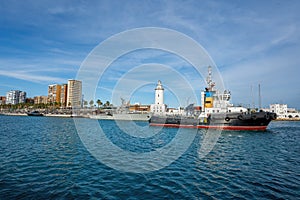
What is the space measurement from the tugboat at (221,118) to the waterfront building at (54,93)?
16611 centimetres

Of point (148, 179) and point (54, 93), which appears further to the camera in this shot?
point (54, 93)

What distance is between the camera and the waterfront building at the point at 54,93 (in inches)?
7534

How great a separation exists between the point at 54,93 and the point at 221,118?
192m

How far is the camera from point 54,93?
7657 inches

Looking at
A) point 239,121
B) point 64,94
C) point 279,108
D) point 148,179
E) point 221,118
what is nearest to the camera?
point 148,179

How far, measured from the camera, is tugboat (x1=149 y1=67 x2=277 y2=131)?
3856 cm

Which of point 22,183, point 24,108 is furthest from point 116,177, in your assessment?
point 24,108

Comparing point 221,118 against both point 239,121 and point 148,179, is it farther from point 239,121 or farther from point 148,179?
point 148,179

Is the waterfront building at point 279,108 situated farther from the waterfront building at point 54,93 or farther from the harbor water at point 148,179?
the waterfront building at point 54,93

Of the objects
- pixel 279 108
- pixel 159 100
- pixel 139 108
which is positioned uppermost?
pixel 159 100

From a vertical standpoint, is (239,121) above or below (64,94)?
below

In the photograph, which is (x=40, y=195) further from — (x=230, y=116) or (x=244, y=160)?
(x=230, y=116)

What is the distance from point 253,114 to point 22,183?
3981cm

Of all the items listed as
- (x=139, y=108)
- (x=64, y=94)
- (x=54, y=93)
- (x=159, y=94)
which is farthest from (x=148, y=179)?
(x=54, y=93)
